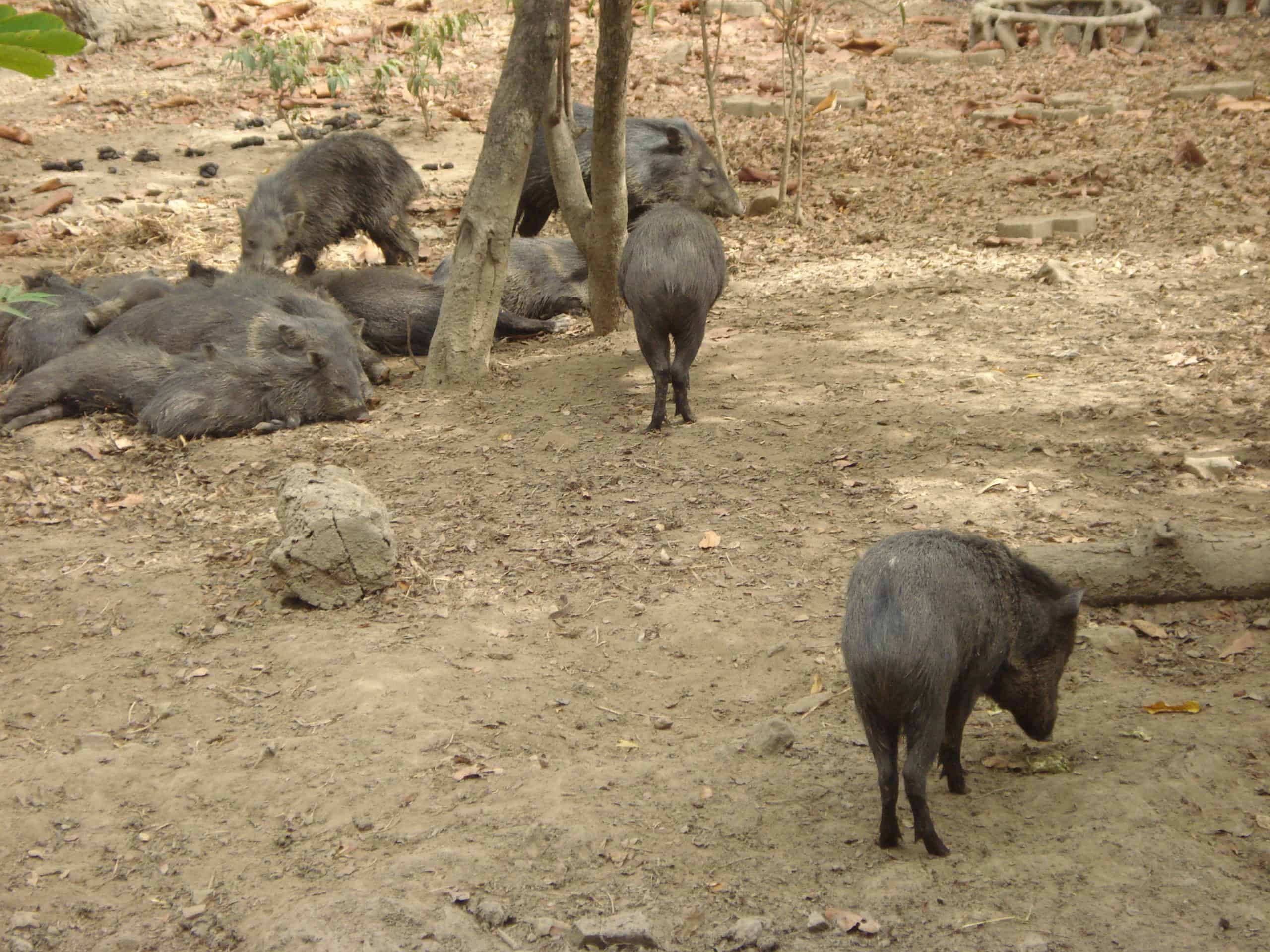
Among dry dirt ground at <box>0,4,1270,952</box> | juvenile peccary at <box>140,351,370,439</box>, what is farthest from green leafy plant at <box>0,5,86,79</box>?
juvenile peccary at <box>140,351,370,439</box>

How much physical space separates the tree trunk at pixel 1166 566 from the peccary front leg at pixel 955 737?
1010 mm

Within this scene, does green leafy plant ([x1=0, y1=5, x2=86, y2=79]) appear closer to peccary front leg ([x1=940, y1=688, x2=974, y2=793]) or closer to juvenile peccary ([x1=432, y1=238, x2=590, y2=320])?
peccary front leg ([x1=940, y1=688, x2=974, y2=793])

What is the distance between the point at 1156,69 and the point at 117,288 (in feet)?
31.6

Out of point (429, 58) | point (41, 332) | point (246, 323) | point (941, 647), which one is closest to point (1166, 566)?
point (941, 647)

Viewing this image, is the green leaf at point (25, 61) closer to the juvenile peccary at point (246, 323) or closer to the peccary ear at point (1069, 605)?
the peccary ear at point (1069, 605)

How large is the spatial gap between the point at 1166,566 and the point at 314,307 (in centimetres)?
471

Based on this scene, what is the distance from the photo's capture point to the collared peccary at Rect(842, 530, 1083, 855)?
2807 millimetres

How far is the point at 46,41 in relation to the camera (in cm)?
151

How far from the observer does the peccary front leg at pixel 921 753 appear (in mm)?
2805

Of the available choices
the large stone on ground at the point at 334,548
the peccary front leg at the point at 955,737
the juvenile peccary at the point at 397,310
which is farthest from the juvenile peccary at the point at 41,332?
the peccary front leg at the point at 955,737

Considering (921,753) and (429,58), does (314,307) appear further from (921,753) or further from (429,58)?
(429,58)

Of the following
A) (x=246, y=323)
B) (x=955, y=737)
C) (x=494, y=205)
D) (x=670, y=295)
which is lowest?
(x=955, y=737)

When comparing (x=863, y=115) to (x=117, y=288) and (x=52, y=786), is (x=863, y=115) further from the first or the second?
(x=52, y=786)

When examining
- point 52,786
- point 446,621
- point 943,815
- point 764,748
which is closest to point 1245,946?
point 943,815
